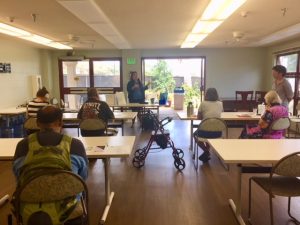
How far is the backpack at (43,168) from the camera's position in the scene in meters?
1.65

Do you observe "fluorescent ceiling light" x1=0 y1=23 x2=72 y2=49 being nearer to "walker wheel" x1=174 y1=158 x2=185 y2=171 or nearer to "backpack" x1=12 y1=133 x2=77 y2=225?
"walker wheel" x1=174 y1=158 x2=185 y2=171

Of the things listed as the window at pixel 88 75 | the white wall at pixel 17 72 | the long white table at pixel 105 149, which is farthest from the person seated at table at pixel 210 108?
the window at pixel 88 75

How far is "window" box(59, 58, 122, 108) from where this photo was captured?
973 centimetres

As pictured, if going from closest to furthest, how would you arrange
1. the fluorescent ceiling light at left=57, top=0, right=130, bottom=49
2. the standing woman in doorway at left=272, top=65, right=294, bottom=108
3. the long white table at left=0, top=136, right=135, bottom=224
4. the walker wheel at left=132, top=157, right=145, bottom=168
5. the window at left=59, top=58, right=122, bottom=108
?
the long white table at left=0, top=136, right=135, bottom=224, the fluorescent ceiling light at left=57, top=0, right=130, bottom=49, the walker wheel at left=132, top=157, right=145, bottom=168, the standing woman in doorway at left=272, top=65, right=294, bottom=108, the window at left=59, top=58, right=122, bottom=108

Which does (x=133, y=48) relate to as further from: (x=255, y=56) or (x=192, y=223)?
(x=192, y=223)

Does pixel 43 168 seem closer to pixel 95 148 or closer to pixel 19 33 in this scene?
pixel 95 148

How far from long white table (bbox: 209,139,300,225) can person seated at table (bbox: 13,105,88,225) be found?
1123mm

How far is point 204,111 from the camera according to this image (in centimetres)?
428

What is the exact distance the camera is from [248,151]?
7.98 feet

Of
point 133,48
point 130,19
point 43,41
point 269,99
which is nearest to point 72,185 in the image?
point 269,99

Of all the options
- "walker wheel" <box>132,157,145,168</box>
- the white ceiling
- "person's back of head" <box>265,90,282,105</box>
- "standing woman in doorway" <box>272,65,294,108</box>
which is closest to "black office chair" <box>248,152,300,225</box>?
"person's back of head" <box>265,90,282,105</box>

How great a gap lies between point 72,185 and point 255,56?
8882mm

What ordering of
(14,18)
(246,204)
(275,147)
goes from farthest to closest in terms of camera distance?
1. (14,18)
2. (246,204)
3. (275,147)

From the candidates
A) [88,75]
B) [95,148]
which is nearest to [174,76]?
[88,75]
